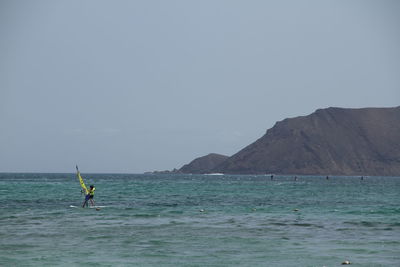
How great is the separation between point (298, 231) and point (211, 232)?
438 centimetres

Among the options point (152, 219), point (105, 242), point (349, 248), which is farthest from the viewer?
point (152, 219)

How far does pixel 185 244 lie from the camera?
26969 mm

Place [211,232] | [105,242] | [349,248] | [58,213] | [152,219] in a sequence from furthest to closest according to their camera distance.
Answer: [58,213] < [152,219] < [211,232] < [105,242] < [349,248]

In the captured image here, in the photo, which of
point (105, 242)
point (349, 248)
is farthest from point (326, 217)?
point (105, 242)

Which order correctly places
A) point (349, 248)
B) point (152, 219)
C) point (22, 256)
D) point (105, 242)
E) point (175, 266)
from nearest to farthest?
1. point (175, 266)
2. point (22, 256)
3. point (349, 248)
4. point (105, 242)
5. point (152, 219)

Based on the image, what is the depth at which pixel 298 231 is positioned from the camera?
31.8 metres

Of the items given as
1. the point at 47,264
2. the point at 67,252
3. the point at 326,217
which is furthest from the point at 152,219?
the point at 47,264

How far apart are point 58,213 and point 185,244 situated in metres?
18.9

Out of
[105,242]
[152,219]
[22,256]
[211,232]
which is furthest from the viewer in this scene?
[152,219]

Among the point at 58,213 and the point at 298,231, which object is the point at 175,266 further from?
the point at 58,213

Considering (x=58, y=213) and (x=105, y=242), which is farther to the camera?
(x=58, y=213)

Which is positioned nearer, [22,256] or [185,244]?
[22,256]

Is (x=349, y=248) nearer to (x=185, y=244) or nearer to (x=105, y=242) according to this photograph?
(x=185, y=244)

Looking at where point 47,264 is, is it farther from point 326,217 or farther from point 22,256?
point 326,217
